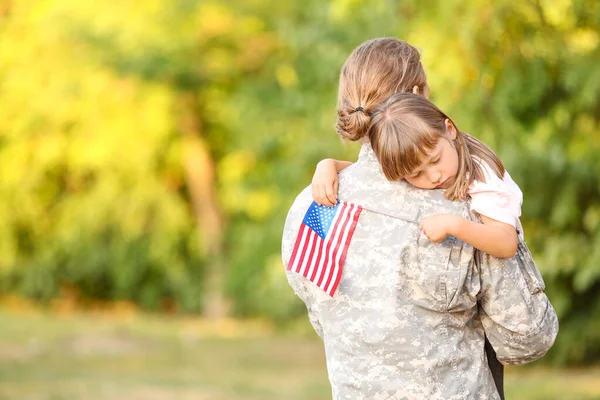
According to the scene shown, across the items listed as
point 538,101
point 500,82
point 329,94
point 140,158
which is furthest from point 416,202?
point 140,158

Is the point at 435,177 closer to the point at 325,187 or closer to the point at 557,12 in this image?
the point at 325,187

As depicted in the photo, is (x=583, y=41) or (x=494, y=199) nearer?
(x=494, y=199)

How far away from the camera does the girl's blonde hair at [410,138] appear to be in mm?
2197

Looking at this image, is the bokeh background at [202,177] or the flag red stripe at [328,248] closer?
the flag red stripe at [328,248]

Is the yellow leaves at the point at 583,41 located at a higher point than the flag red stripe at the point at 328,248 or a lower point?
higher

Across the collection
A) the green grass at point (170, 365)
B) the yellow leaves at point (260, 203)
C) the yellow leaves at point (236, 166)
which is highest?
the yellow leaves at point (236, 166)

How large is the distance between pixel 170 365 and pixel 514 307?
8.72 meters

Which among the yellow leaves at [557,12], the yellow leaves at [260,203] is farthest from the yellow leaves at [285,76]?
the yellow leaves at [557,12]

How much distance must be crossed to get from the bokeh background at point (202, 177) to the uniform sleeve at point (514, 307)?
417 cm

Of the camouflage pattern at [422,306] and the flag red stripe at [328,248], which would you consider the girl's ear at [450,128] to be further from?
the flag red stripe at [328,248]

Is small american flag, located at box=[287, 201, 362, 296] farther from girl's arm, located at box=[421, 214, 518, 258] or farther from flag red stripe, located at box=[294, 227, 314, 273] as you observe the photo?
girl's arm, located at box=[421, 214, 518, 258]

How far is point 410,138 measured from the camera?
2.20m

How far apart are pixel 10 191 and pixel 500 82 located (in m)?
11.4

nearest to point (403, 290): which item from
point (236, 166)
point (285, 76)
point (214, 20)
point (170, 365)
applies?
point (170, 365)
